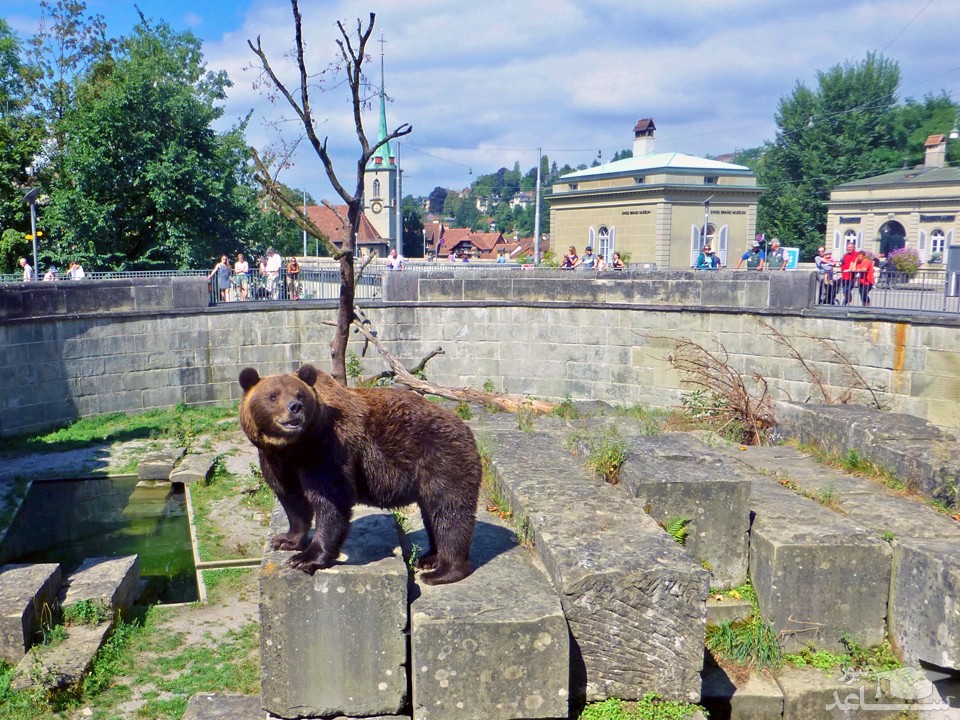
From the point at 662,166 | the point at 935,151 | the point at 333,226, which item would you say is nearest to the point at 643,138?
the point at 662,166

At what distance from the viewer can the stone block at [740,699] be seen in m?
4.48

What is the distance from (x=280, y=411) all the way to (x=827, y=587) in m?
3.63

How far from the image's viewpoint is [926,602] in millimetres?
4656

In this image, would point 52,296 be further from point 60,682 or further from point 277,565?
point 277,565

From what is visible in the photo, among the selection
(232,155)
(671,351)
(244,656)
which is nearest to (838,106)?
(232,155)

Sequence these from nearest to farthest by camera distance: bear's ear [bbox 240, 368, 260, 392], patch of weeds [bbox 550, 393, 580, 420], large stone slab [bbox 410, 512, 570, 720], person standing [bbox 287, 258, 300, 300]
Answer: large stone slab [bbox 410, 512, 570, 720]
bear's ear [bbox 240, 368, 260, 392]
patch of weeds [bbox 550, 393, 580, 420]
person standing [bbox 287, 258, 300, 300]

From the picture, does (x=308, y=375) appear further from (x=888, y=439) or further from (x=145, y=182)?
(x=145, y=182)

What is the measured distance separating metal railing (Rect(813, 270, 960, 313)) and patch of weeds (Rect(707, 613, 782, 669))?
8.98m

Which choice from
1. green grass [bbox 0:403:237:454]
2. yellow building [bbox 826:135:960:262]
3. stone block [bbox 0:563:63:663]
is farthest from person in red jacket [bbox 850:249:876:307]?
yellow building [bbox 826:135:960:262]

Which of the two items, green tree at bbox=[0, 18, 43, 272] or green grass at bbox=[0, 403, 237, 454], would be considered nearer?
green grass at bbox=[0, 403, 237, 454]

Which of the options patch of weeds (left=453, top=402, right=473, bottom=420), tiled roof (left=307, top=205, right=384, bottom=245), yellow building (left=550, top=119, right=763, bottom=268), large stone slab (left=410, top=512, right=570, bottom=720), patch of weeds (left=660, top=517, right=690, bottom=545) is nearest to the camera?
large stone slab (left=410, top=512, right=570, bottom=720)

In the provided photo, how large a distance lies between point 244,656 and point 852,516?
4.69 metres

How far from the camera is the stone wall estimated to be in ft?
40.0

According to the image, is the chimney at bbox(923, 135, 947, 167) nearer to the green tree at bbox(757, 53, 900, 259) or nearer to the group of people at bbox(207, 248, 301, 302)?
the green tree at bbox(757, 53, 900, 259)
